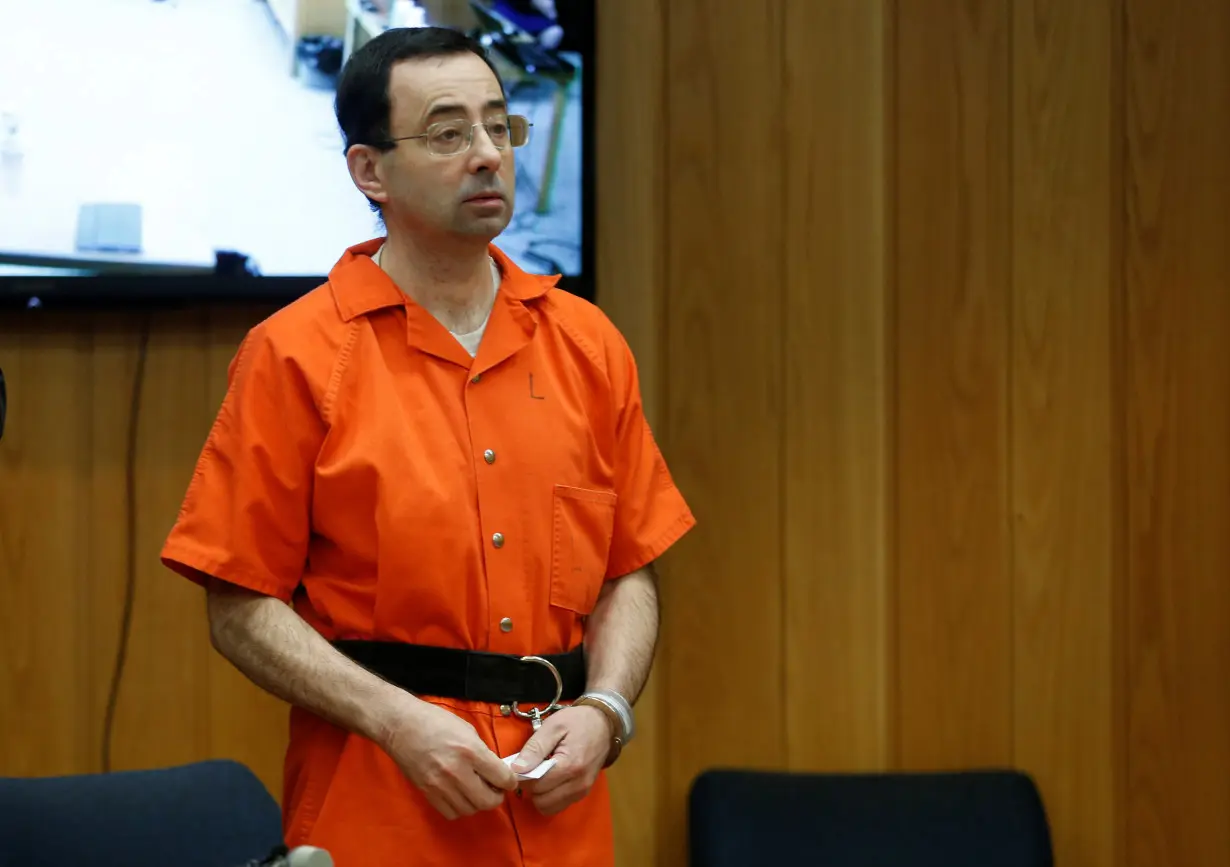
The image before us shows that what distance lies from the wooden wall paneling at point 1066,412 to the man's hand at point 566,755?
3.99 ft

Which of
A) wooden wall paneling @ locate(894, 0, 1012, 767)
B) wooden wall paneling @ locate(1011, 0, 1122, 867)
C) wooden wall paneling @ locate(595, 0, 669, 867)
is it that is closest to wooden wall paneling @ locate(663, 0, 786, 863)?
wooden wall paneling @ locate(595, 0, 669, 867)

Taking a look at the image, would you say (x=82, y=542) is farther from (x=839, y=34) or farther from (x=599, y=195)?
(x=839, y=34)

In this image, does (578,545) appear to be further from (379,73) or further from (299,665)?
(379,73)

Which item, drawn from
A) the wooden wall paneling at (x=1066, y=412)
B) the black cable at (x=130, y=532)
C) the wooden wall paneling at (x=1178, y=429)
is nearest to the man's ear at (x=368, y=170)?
the black cable at (x=130, y=532)

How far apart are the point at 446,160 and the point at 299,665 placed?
0.60 meters

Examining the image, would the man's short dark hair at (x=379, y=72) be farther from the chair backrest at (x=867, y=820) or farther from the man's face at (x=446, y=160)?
the chair backrest at (x=867, y=820)

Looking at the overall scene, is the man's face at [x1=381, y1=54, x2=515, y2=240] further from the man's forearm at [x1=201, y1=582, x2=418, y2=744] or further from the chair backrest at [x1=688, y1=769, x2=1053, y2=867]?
the chair backrest at [x1=688, y1=769, x2=1053, y2=867]

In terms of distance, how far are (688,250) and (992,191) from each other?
0.57m

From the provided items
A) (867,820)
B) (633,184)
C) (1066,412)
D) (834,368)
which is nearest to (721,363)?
(834,368)

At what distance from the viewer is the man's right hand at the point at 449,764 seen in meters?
1.37

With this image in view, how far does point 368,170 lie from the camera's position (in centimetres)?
163

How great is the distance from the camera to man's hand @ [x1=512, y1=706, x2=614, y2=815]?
143 cm

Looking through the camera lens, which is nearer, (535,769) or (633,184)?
(535,769)

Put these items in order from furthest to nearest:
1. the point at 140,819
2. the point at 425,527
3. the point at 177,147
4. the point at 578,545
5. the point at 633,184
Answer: the point at 633,184 < the point at 177,147 < the point at 140,819 < the point at 578,545 < the point at 425,527
